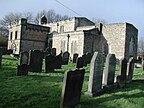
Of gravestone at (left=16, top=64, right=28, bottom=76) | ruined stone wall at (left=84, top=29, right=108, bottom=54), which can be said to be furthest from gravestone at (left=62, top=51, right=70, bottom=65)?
ruined stone wall at (left=84, top=29, right=108, bottom=54)

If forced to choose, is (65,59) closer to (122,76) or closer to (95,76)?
(122,76)

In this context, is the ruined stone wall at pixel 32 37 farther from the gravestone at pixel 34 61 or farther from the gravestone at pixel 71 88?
the gravestone at pixel 71 88

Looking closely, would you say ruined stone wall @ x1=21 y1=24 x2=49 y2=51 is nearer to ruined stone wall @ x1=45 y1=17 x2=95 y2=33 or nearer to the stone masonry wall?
ruined stone wall @ x1=45 y1=17 x2=95 y2=33

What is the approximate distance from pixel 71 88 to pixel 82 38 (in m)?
23.9

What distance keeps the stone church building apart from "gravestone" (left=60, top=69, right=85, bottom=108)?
2289 cm

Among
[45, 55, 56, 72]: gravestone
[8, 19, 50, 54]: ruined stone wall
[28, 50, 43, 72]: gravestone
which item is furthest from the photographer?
[8, 19, 50, 54]: ruined stone wall

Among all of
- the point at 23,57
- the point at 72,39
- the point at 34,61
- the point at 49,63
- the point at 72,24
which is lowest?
the point at 49,63

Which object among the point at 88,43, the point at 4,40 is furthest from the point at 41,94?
the point at 4,40

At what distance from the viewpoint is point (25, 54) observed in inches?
655

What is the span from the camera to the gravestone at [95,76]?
8.14 m

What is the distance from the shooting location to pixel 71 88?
686 cm

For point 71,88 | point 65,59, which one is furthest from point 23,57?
point 71,88

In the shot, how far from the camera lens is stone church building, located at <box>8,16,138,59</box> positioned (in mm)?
30750

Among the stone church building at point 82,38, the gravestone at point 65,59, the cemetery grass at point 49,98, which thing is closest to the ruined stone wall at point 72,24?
the stone church building at point 82,38
